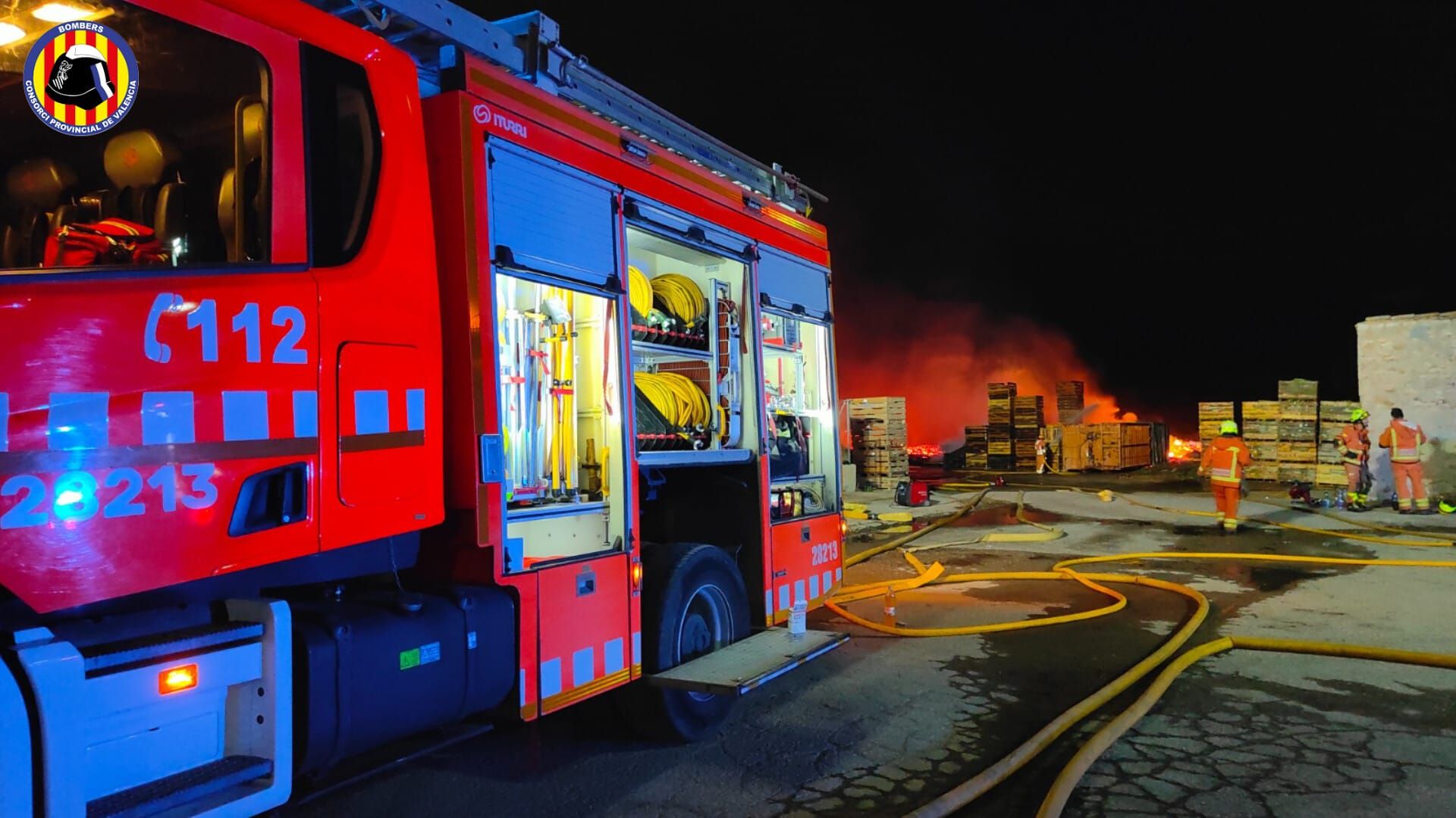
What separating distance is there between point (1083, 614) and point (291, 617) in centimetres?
630

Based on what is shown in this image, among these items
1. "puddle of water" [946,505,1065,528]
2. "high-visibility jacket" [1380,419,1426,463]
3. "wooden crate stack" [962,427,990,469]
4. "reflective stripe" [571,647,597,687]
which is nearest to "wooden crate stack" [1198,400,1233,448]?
"wooden crate stack" [962,427,990,469]

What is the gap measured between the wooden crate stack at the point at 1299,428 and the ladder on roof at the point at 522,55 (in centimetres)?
1955

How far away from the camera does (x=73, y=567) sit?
242cm

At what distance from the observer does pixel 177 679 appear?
264 centimetres

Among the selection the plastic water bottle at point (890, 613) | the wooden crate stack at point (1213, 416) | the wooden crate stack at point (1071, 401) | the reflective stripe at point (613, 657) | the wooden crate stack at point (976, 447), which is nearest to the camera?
the reflective stripe at point (613, 657)

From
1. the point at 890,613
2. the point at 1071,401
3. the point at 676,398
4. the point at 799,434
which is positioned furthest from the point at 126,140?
the point at 1071,401

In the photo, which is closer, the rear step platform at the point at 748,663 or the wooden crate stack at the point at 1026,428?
the rear step platform at the point at 748,663

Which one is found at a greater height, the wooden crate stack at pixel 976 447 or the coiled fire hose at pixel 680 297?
the coiled fire hose at pixel 680 297

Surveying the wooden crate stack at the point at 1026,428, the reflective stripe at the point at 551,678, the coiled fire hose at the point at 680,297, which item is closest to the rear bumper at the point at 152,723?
the reflective stripe at the point at 551,678

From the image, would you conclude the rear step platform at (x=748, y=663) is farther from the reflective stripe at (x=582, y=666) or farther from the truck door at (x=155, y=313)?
the truck door at (x=155, y=313)

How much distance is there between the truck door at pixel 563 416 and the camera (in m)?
3.94

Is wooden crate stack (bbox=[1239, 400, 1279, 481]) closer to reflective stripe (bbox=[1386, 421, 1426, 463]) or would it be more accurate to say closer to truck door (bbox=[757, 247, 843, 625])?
reflective stripe (bbox=[1386, 421, 1426, 463])

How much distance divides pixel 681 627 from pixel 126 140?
3.21m

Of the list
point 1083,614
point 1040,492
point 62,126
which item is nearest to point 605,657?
point 62,126
